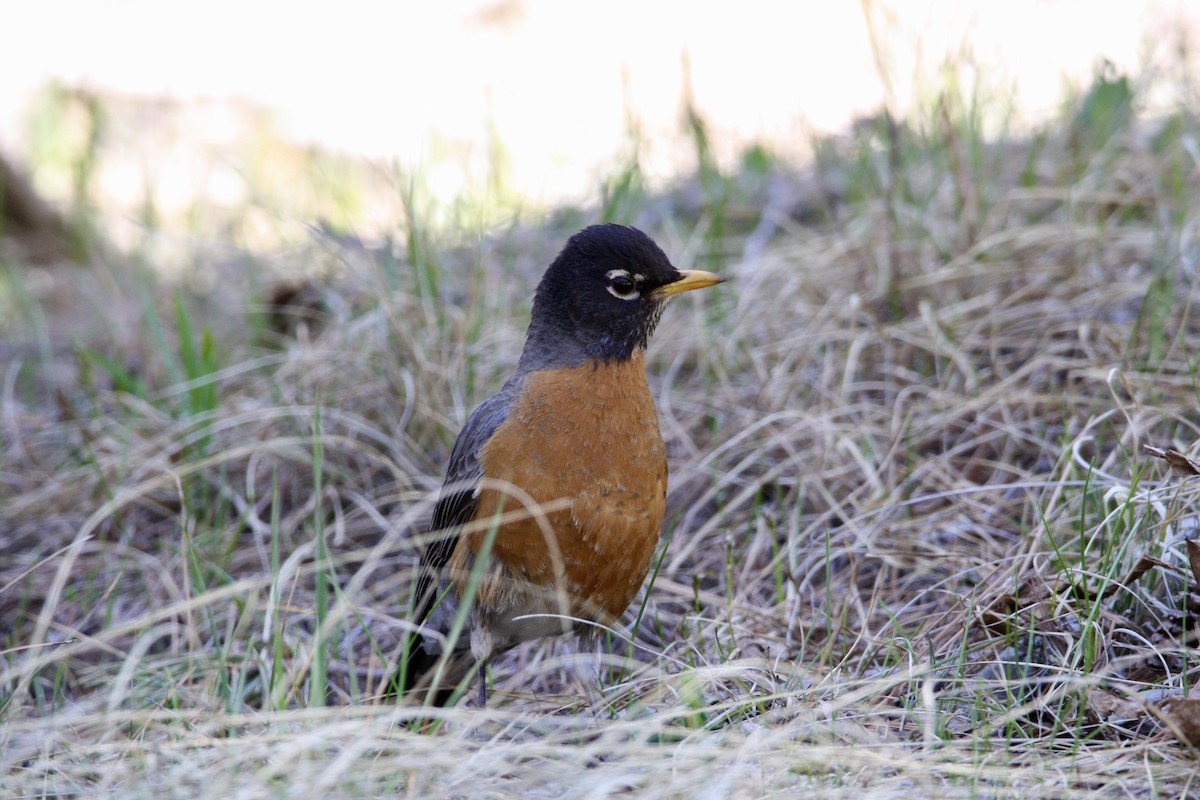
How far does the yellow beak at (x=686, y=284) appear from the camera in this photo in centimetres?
400

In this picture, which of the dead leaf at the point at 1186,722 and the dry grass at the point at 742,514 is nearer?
the dead leaf at the point at 1186,722

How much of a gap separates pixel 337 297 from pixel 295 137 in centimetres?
505

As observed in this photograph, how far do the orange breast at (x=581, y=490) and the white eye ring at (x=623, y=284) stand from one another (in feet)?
1.26

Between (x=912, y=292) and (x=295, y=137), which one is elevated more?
(x=295, y=137)

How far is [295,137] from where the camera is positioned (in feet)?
34.2

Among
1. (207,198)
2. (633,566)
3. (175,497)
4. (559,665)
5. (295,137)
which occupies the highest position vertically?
(295,137)

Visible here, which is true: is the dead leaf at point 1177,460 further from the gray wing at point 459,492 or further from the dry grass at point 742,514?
the gray wing at point 459,492

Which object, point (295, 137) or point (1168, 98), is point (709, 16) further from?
point (1168, 98)

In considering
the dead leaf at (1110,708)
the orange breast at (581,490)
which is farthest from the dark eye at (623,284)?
the dead leaf at (1110,708)

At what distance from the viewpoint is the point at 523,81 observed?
1030 centimetres

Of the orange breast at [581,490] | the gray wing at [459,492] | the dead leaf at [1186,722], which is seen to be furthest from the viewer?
the gray wing at [459,492]

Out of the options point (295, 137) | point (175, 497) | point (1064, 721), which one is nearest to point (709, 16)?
point (295, 137)

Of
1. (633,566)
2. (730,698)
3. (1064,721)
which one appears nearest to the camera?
(1064,721)

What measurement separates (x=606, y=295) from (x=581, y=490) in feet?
2.60
